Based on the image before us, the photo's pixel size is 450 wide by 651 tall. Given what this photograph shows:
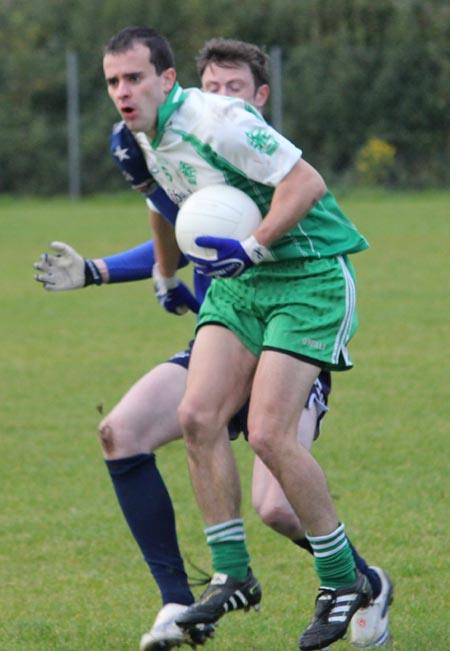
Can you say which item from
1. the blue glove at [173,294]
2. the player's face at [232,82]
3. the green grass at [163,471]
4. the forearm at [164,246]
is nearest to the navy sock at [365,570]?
the green grass at [163,471]

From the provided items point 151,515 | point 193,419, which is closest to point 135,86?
point 193,419

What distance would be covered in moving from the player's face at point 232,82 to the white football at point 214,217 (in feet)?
4.80

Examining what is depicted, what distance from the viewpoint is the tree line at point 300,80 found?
94.9ft

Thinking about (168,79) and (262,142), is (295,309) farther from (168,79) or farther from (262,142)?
(168,79)

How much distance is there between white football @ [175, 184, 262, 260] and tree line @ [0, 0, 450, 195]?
2438 cm

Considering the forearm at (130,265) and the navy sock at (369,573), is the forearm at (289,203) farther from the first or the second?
the navy sock at (369,573)

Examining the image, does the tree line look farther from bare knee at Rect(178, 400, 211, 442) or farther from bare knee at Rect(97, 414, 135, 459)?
bare knee at Rect(178, 400, 211, 442)

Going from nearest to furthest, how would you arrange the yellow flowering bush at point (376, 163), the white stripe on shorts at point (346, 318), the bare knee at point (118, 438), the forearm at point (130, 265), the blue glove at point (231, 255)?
the blue glove at point (231, 255) → the white stripe on shorts at point (346, 318) → the bare knee at point (118, 438) → the forearm at point (130, 265) → the yellow flowering bush at point (376, 163)

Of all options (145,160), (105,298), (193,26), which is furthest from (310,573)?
(193,26)

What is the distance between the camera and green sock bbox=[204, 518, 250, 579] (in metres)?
4.36

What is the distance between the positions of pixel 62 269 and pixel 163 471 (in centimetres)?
271

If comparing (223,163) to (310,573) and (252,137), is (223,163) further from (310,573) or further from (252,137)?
(310,573)

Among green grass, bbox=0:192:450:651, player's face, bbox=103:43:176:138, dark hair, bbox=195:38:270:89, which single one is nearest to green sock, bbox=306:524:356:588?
green grass, bbox=0:192:450:651

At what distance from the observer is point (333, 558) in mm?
4406
